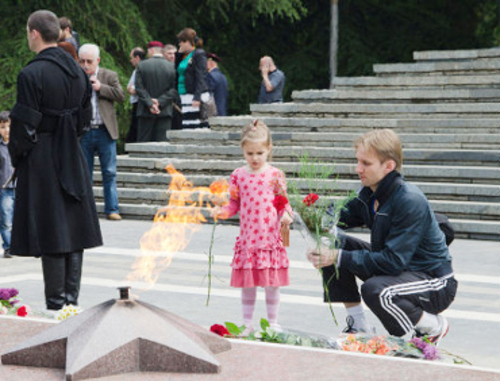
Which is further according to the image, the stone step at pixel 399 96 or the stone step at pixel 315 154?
the stone step at pixel 399 96

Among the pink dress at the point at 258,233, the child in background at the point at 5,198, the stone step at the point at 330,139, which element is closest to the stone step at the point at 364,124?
the stone step at the point at 330,139

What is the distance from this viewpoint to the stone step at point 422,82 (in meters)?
14.0

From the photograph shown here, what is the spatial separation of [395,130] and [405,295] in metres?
7.92

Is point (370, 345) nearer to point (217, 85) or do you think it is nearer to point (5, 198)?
point (5, 198)

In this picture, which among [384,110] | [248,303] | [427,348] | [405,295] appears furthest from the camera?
[384,110]

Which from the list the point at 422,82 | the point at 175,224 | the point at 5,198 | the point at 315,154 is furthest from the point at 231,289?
the point at 422,82

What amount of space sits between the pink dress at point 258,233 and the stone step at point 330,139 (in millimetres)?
6358

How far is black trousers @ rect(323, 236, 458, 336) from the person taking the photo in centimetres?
550

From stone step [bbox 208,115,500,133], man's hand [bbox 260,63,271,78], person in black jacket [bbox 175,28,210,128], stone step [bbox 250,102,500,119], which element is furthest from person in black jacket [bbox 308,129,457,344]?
man's hand [bbox 260,63,271,78]

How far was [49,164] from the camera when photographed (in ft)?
21.6

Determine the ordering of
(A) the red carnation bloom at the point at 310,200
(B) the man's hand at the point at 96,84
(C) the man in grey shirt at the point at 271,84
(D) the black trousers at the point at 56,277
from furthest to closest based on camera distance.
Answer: (C) the man in grey shirt at the point at 271,84 < (B) the man's hand at the point at 96,84 < (D) the black trousers at the point at 56,277 < (A) the red carnation bloom at the point at 310,200

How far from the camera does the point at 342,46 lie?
77.8 feet

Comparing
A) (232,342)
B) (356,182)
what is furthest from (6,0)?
(232,342)

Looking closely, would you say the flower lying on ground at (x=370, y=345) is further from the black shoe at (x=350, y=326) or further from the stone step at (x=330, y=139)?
the stone step at (x=330, y=139)
